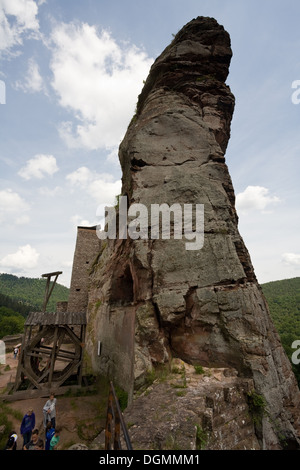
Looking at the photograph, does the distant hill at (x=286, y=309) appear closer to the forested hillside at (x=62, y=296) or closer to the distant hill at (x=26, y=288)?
the forested hillside at (x=62, y=296)

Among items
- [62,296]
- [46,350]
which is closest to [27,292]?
[62,296]

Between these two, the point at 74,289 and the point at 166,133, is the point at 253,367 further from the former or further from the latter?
the point at 74,289

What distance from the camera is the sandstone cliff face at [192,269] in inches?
224

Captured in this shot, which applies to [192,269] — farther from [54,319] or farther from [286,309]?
[286,309]

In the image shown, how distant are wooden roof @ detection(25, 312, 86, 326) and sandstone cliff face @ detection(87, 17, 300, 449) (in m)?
1.19

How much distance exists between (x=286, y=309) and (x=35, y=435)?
52.5 metres

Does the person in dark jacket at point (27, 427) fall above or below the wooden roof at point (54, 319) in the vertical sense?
below

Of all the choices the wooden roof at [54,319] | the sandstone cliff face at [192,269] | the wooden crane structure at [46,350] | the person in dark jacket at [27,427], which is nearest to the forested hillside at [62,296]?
the sandstone cliff face at [192,269]

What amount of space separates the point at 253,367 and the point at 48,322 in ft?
23.9

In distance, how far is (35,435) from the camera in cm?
499

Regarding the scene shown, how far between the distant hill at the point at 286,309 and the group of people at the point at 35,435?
1792 cm

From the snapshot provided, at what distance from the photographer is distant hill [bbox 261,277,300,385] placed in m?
25.5

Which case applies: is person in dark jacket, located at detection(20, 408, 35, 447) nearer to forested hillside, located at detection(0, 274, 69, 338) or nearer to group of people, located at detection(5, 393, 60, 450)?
group of people, located at detection(5, 393, 60, 450)

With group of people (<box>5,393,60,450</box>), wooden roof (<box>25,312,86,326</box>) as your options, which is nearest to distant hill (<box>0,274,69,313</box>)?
wooden roof (<box>25,312,86,326</box>)
